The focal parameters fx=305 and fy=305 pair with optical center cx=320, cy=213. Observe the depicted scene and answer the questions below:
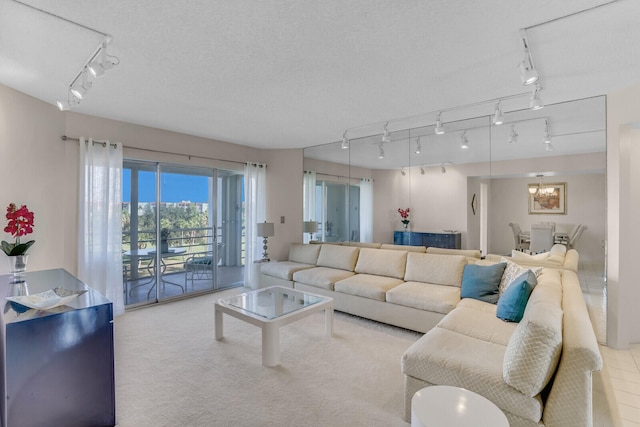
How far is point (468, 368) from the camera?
1861 millimetres

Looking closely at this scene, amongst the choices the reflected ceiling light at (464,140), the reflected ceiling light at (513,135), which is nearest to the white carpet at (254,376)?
the reflected ceiling light at (464,140)

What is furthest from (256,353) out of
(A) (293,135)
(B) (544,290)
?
(A) (293,135)

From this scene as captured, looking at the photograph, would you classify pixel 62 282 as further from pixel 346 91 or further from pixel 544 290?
pixel 544 290

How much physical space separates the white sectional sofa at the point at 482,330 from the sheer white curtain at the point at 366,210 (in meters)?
0.63

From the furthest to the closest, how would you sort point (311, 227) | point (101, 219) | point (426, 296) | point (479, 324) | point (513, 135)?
1. point (311, 227)
2. point (101, 219)
3. point (513, 135)
4. point (426, 296)
5. point (479, 324)

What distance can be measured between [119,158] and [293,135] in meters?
2.42

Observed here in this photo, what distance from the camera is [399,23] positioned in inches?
73.8

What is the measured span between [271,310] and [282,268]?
176 centimetres

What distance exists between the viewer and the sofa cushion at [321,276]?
4221 millimetres

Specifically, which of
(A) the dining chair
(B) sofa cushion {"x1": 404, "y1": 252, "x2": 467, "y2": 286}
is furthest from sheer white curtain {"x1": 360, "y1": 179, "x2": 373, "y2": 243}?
(A) the dining chair

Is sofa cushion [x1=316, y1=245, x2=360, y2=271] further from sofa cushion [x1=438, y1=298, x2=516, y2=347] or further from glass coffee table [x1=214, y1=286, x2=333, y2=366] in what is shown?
sofa cushion [x1=438, y1=298, x2=516, y2=347]

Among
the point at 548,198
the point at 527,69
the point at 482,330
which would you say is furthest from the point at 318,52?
the point at 548,198

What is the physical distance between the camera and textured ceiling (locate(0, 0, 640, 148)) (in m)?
1.76

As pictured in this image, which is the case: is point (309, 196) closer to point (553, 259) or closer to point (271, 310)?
point (271, 310)
